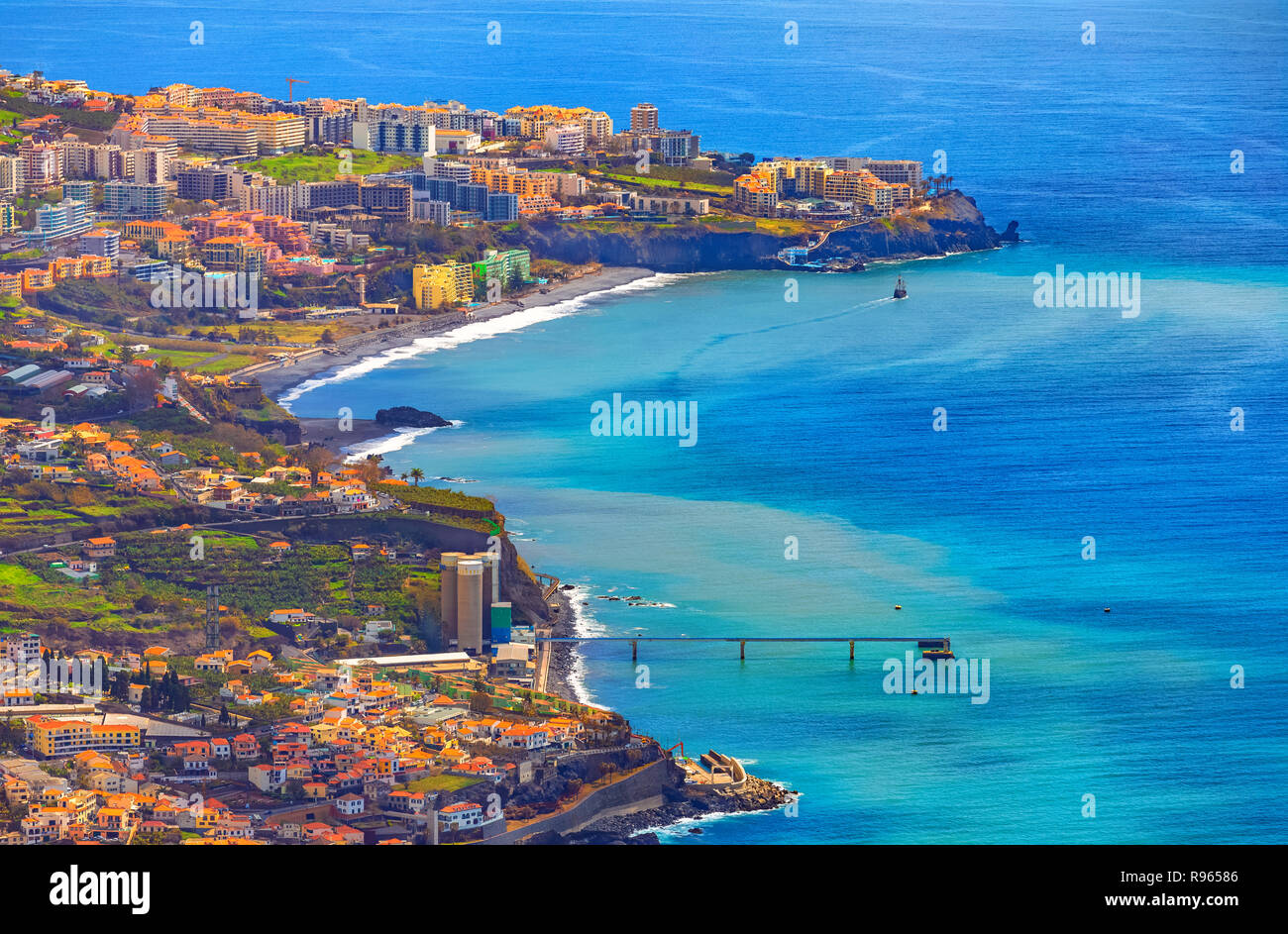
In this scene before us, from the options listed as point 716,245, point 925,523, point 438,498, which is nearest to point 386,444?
point 438,498

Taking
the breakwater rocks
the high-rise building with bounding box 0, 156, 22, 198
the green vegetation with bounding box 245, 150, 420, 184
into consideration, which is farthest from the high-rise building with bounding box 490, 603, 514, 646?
the green vegetation with bounding box 245, 150, 420, 184

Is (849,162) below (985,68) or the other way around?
below

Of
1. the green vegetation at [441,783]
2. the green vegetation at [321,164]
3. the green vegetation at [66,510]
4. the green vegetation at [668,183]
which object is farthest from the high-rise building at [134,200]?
the green vegetation at [441,783]

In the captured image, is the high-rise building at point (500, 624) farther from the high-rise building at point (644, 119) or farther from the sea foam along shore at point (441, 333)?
the high-rise building at point (644, 119)

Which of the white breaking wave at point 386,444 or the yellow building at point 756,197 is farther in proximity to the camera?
the yellow building at point 756,197

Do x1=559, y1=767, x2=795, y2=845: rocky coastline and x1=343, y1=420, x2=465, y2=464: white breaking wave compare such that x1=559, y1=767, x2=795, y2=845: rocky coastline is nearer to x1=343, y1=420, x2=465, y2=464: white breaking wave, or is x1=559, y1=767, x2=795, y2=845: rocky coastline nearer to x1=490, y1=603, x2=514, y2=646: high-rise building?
x1=490, y1=603, x2=514, y2=646: high-rise building

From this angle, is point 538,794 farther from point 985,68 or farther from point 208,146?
point 985,68
